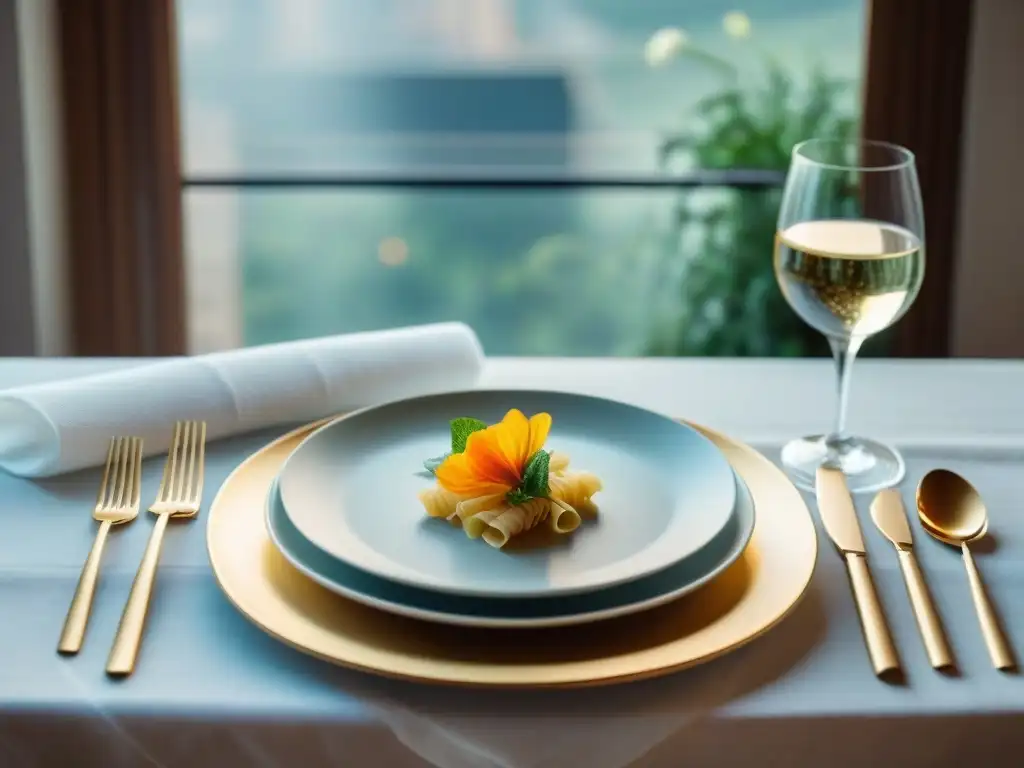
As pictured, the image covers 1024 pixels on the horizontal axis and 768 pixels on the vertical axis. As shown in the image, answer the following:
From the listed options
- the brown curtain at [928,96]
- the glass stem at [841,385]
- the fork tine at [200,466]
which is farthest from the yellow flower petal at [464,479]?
the brown curtain at [928,96]

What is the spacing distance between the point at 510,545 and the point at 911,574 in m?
0.25

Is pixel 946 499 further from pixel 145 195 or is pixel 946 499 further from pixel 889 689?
pixel 145 195

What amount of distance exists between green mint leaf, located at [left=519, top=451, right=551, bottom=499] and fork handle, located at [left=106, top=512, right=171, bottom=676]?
234 mm

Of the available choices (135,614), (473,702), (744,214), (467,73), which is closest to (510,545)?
(473,702)

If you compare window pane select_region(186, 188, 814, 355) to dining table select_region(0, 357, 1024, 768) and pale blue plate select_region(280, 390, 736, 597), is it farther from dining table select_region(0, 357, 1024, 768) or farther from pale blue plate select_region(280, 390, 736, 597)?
dining table select_region(0, 357, 1024, 768)

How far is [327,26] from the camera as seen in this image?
7.54 feet

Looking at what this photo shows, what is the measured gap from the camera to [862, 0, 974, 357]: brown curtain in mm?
2021

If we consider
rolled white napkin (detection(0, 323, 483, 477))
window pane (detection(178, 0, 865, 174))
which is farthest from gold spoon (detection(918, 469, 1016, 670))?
window pane (detection(178, 0, 865, 174))

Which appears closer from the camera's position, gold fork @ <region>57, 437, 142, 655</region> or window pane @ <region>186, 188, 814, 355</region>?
gold fork @ <region>57, 437, 142, 655</region>

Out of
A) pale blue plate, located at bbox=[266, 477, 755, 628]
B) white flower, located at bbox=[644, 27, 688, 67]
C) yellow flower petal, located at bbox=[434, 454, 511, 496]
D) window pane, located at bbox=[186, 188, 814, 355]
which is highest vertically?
white flower, located at bbox=[644, 27, 688, 67]

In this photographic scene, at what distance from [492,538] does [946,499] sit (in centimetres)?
35

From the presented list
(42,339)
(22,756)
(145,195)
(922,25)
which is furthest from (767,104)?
(22,756)

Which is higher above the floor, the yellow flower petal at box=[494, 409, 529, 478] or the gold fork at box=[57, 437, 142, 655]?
the yellow flower petal at box=[494, 409, 529, 478]

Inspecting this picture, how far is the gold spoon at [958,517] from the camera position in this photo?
73cm
